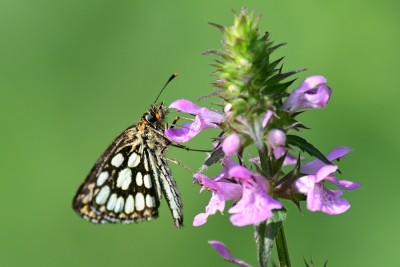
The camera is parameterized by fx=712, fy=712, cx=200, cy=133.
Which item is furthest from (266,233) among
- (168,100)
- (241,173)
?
(168,100)

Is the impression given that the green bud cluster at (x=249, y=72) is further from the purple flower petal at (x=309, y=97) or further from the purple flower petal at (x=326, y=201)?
the purple flower petal at (x=326, y=201)

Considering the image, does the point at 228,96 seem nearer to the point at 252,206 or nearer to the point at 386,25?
the point at 252,206

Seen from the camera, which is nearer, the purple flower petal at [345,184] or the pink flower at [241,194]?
the pink flower at [241,194]

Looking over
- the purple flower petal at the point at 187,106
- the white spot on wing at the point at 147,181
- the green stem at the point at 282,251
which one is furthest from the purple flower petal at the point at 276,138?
the white spot on wing at the point at 147,181

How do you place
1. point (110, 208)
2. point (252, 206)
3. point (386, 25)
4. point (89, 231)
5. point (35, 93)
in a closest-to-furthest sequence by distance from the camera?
Answer: point (252, 206), point (110, 208), point (89, 231), point (386, 25), point (35, 93)

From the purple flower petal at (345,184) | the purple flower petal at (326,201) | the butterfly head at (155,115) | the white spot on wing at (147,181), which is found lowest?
the purple flower petal at (326,201)

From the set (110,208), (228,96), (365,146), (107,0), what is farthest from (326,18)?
(228,96)

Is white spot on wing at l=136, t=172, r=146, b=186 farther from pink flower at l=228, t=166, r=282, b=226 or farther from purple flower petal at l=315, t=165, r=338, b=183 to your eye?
purple flower petal at l=315, t=165, r=338, b=183
